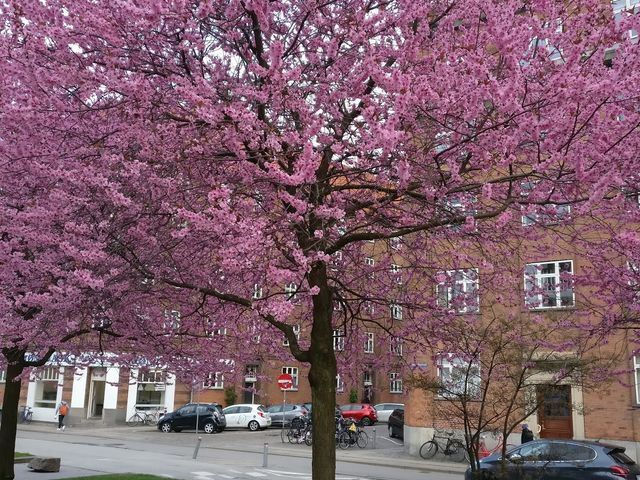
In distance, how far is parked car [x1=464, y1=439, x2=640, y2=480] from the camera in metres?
11.1

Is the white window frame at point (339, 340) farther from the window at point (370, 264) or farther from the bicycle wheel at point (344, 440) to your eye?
the bicycle wheel at point (344, 440)

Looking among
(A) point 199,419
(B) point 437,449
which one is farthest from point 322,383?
(A) point 199,419

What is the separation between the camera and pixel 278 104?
6.86m

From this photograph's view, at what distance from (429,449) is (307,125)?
57.5ft

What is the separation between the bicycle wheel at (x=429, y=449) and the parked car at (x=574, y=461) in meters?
9.68

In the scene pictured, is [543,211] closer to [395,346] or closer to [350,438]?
[395,346]

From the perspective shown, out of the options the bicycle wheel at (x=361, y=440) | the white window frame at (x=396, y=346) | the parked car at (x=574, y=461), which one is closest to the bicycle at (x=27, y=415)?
the bicycle wheel at (x=361, y=440)

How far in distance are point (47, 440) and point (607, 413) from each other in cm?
2166

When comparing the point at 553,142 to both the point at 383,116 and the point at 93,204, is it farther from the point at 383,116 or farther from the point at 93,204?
the point at 93,204

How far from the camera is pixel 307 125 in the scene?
6742mm

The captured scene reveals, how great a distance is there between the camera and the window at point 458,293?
31.8 feet

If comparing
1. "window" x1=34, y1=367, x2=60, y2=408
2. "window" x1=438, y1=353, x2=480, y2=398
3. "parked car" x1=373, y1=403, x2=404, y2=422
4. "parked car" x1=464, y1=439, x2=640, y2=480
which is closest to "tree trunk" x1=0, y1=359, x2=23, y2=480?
"window" x1=438, y1=353, x2=480, y2=398

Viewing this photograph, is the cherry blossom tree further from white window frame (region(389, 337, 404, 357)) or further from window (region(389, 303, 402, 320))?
white window frame (region(389, 337, 404, 357))

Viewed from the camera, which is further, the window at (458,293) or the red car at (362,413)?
the red car at (362,413)
